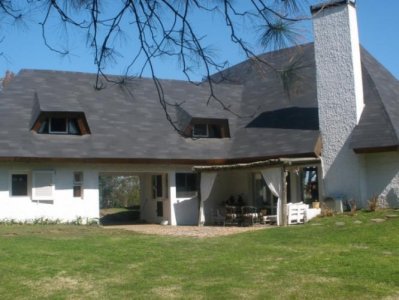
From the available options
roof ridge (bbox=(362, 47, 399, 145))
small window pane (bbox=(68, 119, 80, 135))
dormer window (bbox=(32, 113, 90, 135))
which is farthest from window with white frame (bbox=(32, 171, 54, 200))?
roof ridge (bbox=(362, 47, 399, 145))

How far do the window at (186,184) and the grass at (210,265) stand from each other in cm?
725

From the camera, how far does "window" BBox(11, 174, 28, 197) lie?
21.1m

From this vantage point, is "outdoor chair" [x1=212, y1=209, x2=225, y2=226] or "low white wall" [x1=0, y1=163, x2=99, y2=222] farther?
"outdoor chair" [x1=212, y1=209, x2=225, y2=226]

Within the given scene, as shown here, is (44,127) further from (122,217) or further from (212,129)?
(122,217)

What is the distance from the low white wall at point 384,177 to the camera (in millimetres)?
20312

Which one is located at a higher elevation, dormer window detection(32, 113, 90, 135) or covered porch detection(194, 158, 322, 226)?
dormer window detection(32, 113, 90, 135)

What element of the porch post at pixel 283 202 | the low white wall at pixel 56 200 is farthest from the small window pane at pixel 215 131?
the porch post at pixel 283 202

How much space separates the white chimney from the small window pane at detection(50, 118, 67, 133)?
31.8 feet

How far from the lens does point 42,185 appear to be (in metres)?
21.2

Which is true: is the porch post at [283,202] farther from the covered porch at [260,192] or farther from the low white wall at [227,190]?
the low white wall at [227,190]

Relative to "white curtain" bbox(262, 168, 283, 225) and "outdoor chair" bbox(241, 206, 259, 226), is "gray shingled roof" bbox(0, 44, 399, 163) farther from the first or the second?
"outdoor chair" bbox(241, 206, 259, 226)

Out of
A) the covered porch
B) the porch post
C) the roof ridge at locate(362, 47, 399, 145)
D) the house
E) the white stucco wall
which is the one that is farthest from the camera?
the white stucco wall

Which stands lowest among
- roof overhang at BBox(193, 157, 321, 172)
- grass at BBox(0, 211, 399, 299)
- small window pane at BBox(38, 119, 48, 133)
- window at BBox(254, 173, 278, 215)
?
grass at BBox(0, 211, 399, 299)

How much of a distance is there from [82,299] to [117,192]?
30.5m
